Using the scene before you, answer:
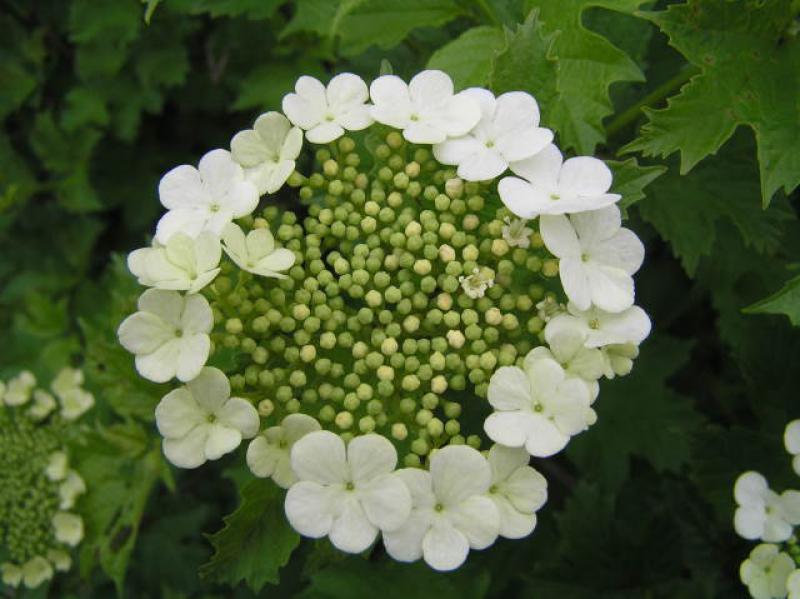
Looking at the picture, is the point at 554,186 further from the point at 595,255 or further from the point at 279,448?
the point at 279,448

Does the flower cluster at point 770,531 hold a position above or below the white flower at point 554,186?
below

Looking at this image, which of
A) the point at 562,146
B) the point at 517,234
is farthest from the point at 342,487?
the point at 562,146

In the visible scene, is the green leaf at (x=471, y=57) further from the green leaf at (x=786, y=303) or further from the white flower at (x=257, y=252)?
the green leaf at (x=786, y=303)

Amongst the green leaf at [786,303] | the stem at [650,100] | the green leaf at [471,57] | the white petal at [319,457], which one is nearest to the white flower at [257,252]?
the white petal at [319,457]

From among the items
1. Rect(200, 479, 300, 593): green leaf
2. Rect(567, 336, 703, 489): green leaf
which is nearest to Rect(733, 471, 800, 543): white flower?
Rect(567, 336, 703, 489): green leaf

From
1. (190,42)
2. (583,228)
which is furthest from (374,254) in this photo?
(190,42)
